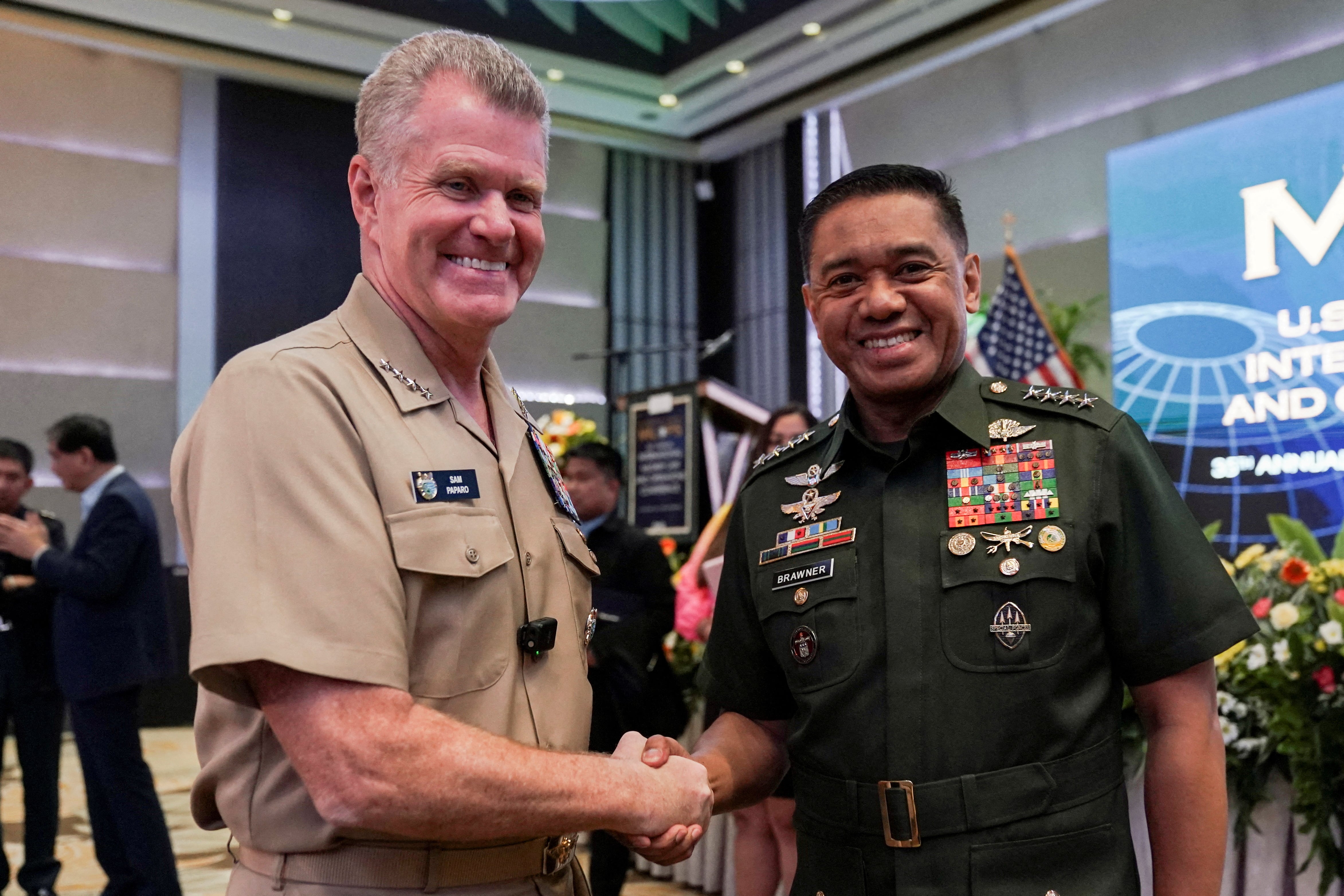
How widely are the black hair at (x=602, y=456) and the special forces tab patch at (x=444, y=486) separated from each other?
3.00 metres

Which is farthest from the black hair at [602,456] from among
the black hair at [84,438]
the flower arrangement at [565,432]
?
the black hair at [84,438]

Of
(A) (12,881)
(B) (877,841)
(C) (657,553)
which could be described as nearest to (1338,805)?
(B) (877,841)

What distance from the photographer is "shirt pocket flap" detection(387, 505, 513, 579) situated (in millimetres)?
1150

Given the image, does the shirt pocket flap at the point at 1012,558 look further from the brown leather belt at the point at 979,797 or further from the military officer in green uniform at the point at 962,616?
the brown leather belt at the point at 979,797

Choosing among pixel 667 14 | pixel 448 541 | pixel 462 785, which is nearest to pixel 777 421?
pixel 448 541

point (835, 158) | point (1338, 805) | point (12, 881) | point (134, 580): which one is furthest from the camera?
point (835, 158)

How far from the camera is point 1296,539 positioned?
2826mm

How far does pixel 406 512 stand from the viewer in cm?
117

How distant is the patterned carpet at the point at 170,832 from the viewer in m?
4.42

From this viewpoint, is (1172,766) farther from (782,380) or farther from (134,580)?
(782,380)

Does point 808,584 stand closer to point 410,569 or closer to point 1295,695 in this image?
point 410,569

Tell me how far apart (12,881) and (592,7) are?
25.2ft

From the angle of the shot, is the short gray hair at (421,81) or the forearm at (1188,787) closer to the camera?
the short gray hair at (421,81)

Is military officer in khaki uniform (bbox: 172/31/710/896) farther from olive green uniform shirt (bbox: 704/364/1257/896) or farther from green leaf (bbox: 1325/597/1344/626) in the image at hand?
green leaf (bbox: 1325/597/1344/626)
